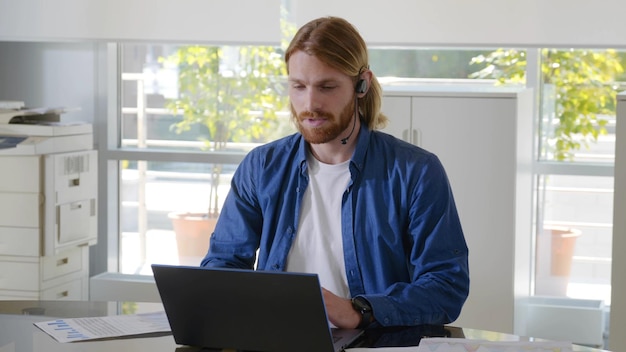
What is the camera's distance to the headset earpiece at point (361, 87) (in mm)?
2318

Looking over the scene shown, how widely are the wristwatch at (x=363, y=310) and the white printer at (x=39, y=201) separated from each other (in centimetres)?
262

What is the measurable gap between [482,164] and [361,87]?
187 cm

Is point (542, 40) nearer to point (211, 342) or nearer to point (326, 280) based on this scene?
point (326, 280)

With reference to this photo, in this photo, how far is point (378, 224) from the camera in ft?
7.30

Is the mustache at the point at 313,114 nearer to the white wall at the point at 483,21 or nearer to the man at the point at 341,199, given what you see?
the man at the point at 341,199

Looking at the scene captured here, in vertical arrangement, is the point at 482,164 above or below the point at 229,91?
below

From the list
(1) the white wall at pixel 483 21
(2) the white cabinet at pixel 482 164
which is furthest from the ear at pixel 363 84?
(1) the white wall at pixel 483 21

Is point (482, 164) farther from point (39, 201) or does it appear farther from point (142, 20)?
point (39, 201)

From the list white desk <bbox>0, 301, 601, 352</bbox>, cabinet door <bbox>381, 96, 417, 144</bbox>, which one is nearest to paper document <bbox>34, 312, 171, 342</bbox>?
white desk <bbox>0, 301, 601, 352</bbox>

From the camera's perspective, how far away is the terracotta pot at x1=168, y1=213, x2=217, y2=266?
16.6ft

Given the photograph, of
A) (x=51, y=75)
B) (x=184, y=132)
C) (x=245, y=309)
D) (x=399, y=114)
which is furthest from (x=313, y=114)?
(x=51, y=75)

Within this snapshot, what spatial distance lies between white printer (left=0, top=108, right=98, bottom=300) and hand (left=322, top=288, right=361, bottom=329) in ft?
8.68

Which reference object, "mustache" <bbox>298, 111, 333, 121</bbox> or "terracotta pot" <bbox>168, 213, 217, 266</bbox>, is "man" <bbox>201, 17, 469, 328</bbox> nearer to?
"mustache" <bbox>298, 111, 333, 121</bbox>

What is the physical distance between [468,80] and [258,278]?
10.2 feet
